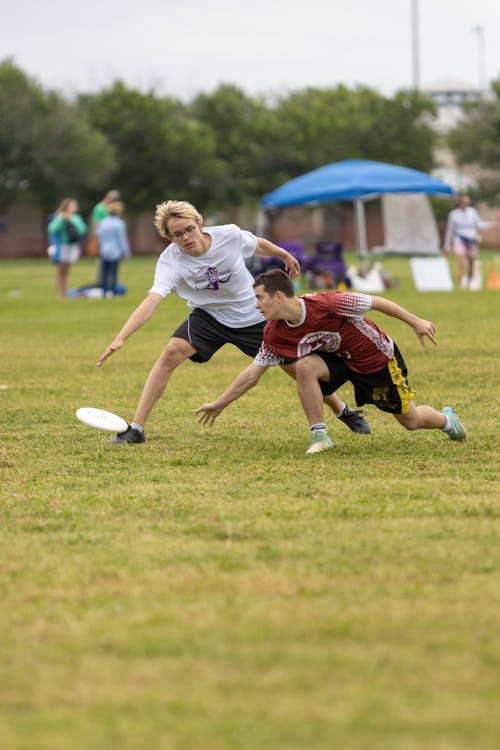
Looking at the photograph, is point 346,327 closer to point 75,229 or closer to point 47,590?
point 47,590

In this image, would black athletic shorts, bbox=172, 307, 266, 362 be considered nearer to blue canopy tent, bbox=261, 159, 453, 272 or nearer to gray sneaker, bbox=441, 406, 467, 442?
gray sneaker, bbox=441, 406, 467, 442

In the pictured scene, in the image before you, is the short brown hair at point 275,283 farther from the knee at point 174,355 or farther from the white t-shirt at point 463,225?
the white t-shirt at point 463,225

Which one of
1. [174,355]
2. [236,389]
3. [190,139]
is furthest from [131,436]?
[190,139]

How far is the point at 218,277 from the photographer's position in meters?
7.45

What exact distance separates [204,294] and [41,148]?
2266 inches

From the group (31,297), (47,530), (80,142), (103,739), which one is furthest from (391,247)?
(80,142)

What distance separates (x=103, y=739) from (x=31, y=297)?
72.5 feet

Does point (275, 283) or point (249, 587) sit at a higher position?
point (275, 283)

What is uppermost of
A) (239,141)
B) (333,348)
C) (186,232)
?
(239,141)

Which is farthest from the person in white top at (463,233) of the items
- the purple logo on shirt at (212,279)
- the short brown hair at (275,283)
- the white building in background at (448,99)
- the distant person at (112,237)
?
the white building in background at (448,99)

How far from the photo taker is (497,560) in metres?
4.42

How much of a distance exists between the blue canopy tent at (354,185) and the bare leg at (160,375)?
697 inches

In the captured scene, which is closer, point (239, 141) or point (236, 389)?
point (236, 389)

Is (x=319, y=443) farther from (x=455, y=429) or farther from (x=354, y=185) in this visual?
(x=354, y=185)
